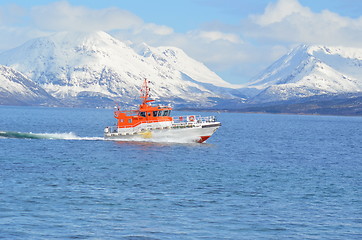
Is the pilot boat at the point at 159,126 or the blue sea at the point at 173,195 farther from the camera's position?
the pilot boat at the point at 159,126

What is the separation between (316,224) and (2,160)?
4475 cm

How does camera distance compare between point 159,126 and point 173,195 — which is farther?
point 159,126

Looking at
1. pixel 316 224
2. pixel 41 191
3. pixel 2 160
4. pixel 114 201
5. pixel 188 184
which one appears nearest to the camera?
pixel 316 224

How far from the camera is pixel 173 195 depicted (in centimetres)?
5425

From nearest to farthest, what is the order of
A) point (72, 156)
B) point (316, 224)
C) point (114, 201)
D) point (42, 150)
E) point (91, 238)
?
point (91, 238), point (316, 224), point (114, 201), point (72, 156), point (42, 150)

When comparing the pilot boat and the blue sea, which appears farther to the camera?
the pilot boat

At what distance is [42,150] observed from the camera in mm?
91625

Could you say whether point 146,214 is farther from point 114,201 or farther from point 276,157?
point 276,157

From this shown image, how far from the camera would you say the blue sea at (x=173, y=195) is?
42.2m

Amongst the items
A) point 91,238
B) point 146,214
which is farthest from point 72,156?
point 91,238

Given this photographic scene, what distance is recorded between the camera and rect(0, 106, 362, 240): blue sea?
4222 centimetres

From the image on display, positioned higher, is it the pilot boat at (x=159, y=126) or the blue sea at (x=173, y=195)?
the pilot boat at (x=159, y=126)

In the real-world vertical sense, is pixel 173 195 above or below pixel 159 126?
below

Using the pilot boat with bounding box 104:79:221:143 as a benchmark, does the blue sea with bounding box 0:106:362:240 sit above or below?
below
